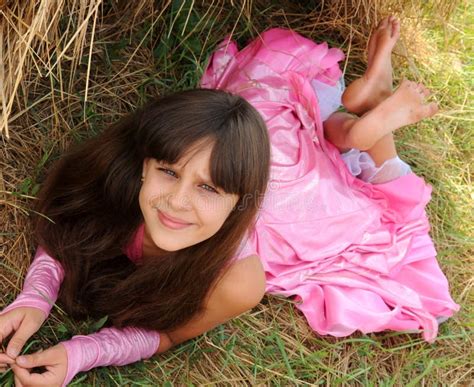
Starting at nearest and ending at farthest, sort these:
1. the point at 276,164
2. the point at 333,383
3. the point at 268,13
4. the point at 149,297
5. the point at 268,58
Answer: the point at 149,297 → the point at 333,383 → the point at 276,164 → the point at 268,58 → the point at 268,13

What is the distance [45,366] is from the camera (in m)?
Answer: 1.48

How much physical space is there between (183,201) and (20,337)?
1.33 feet

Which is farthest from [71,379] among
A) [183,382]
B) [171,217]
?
[171,217]

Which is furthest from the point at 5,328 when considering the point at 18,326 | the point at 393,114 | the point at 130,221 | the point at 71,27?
the point at 393,114

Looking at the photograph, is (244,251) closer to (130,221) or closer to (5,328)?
(130,221)

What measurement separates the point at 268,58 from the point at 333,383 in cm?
84

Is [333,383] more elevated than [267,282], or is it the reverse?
[267,282]

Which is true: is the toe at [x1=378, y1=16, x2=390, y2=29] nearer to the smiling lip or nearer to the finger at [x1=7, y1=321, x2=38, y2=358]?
the smiling lip

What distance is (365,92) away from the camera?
189 cm

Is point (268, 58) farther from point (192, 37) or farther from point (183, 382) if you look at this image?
point (183, 382)

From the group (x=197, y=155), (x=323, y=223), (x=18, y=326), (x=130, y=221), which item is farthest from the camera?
(x=323, y=223)

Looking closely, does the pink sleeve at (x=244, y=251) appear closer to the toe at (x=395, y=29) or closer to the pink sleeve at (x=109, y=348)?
the pink sleeve at (x=109, y=348)

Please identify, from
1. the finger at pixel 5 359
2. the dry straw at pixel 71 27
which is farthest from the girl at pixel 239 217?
the dry straw at pixel 71 27

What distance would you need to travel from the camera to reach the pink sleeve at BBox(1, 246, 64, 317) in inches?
61.5
